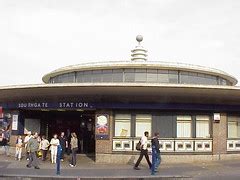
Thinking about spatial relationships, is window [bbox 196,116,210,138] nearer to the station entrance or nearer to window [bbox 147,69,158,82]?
window [bbox 147,69,158,82]

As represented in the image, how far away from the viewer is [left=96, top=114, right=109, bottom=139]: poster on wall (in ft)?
68.7

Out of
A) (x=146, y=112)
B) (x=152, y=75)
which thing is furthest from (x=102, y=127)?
(x=152, y=75)

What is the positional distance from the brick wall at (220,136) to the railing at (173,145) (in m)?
0.33

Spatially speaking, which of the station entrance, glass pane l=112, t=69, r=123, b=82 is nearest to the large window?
glass pane l=112, t=69, r=123, b=82

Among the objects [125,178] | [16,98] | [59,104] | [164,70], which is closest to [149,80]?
[164,70]

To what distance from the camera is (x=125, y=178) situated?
15523 millimetres

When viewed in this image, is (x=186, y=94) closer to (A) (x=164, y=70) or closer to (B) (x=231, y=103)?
(B) (x=231, y=103)

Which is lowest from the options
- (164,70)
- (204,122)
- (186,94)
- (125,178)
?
(125,178)

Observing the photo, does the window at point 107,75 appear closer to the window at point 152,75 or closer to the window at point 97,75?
the window at point 97,75

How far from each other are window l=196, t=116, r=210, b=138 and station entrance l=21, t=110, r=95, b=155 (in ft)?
22.4

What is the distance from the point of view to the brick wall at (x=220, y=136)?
71.9ft

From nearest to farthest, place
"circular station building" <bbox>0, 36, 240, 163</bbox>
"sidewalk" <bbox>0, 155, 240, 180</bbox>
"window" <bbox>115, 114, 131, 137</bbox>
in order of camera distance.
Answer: "sidewalk" <bbox>0, 155, 240, 180</bbox> < "circular station building" <bbox>0, 36, 240, 163</bbox> < "window" <bbox>115, 114, 131, 137</bbox>

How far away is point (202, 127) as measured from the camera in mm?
22156

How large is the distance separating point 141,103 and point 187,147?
11.7 feet
